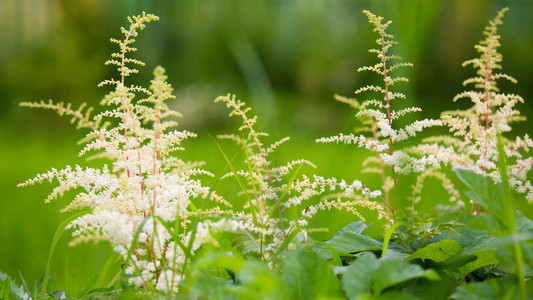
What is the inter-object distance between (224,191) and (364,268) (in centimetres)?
346

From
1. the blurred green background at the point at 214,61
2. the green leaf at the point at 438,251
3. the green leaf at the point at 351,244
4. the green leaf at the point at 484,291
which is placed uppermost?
the blurred green background at the point at 214,61

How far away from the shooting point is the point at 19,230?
3.75m

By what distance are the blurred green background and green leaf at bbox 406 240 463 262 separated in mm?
3555

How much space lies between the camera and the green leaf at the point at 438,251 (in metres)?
1.11

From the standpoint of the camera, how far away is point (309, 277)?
42.4 inches

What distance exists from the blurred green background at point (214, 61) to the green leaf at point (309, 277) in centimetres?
366

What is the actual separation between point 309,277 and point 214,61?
9.07 metres

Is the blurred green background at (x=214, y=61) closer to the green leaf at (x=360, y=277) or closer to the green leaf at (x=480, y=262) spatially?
the green leaf at (x=480, y=262)

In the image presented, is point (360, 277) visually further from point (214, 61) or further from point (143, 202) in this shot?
point (214, 61)

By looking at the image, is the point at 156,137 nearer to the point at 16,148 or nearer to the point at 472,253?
the point at 472,253

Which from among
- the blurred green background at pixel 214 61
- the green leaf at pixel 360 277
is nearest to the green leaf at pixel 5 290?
the green leaf at pixel 360 277

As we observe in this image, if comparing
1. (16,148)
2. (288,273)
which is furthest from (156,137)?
(16,148)

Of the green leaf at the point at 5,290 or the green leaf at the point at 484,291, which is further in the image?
the green leaf at the point at 5,290

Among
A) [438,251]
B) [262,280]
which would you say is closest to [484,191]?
[438,251]
